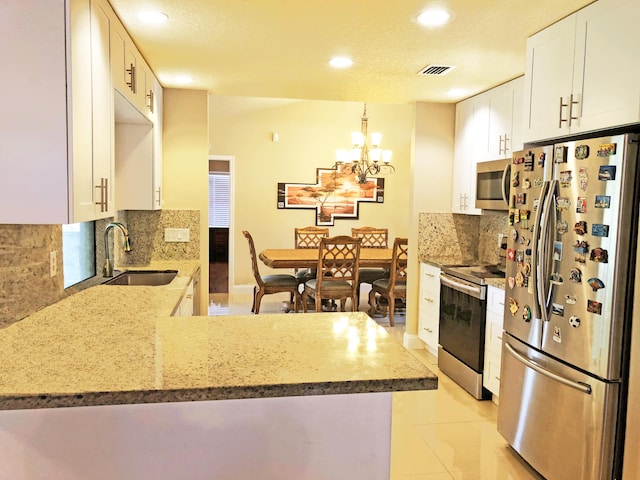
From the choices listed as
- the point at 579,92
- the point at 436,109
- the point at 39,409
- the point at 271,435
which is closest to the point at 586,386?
the point at 579,92

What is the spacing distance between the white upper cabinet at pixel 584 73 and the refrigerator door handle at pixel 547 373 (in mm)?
1131

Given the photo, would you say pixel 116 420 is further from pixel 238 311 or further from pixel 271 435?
pixel 238 311

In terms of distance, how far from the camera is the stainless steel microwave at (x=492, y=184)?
3.38m

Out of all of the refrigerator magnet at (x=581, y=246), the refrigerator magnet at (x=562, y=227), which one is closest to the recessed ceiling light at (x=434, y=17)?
the refrigerator magnet at (x=562, y=227)

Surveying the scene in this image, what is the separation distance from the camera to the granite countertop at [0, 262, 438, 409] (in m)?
1.21

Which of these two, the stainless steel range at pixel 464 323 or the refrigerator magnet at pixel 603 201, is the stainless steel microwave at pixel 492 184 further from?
the refrigerator magnet at pixel 603 201

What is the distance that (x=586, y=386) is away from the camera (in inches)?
84.1

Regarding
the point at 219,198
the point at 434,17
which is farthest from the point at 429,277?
the point at 219,198

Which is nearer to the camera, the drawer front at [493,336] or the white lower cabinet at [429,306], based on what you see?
the drawer front at [493,336]

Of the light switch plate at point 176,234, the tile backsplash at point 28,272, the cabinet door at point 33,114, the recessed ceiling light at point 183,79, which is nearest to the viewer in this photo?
the cabinet door at point 33,114

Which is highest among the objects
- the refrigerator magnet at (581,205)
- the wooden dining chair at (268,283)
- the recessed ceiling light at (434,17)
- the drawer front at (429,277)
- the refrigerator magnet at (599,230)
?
the recessed ceiling light at (434,17)

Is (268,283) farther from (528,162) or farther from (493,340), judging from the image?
(528,162)

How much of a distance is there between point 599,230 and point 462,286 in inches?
63.1

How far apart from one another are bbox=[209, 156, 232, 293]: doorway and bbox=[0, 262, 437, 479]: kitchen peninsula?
6184 mm
